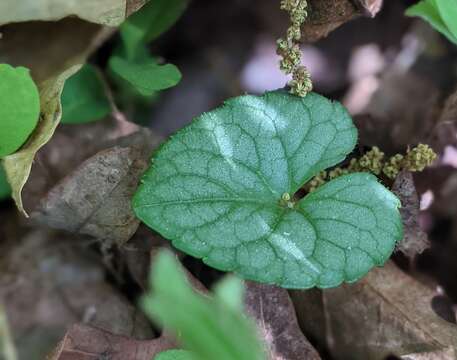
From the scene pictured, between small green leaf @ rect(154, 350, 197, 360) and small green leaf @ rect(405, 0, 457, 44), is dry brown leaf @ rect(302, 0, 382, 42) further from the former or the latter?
small green leaf @ rect(154, 350, 197, 360)

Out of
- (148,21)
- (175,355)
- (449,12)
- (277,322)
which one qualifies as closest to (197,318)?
(175,355)

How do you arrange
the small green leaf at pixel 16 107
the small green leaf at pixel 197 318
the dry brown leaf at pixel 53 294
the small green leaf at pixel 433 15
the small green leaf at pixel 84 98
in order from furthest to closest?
Result: the small green leaf at pixel 84 98
the dry brown leaf at pixel 53 294
the small green leaf at pixel 433 15
the small green leaf at pixel 16 107
the small green leaf at pixel 197 318

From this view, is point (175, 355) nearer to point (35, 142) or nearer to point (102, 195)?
point (102, 195)

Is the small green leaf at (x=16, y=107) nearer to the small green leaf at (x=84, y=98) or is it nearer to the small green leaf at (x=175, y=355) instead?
the small green leaf at (x=84, y=98)

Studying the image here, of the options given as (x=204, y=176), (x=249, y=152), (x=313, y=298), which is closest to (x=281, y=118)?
(x=249, y=152)

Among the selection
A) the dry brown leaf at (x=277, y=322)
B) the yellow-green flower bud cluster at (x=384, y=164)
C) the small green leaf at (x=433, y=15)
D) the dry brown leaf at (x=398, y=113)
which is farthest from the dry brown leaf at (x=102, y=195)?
the small green leaf at (x=433, y=15)
